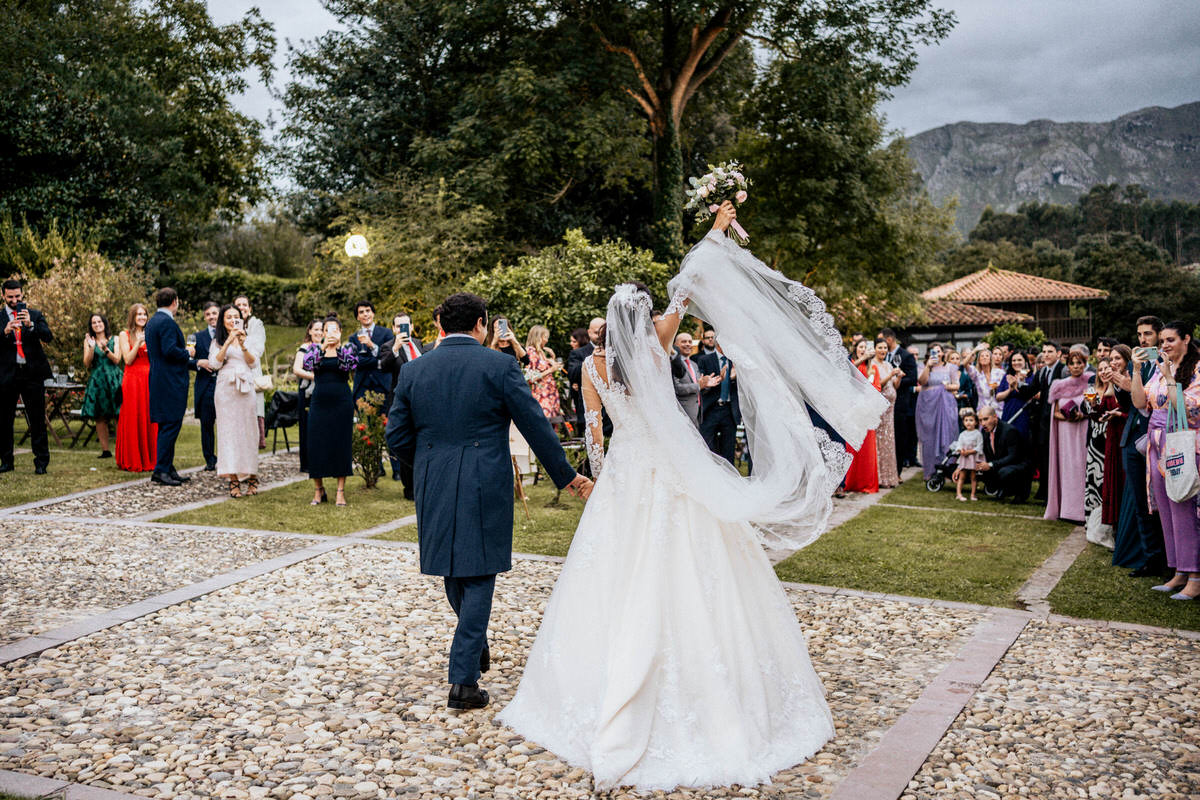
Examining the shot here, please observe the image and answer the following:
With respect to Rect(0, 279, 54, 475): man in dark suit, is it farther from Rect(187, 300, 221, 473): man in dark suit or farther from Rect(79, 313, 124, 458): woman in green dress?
Rect(187, 300, 221, 473): man in dark suit

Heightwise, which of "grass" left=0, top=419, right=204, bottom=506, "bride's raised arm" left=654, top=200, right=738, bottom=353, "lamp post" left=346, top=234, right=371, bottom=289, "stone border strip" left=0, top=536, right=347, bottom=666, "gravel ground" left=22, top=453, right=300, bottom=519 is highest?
"lamp post" left=346, top=234, right=371, bottom=289

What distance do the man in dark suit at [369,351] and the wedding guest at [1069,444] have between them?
7236 millimetres

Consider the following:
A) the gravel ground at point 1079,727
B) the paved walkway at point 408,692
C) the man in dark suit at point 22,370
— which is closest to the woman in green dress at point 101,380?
the man in dark suit at point 22,370

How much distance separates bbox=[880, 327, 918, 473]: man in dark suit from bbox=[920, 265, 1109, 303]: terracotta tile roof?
37.9 metres

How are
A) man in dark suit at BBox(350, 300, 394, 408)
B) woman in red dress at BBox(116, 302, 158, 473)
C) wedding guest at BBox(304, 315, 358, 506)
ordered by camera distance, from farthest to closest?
woman in red dress at BBox(116, 302, 158, 473), man in dark suit at BBox(350, 300, 394, 408), wedding guest at BBox(304, 315, 358, 506)

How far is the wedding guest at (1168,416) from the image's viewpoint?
20.9 ft

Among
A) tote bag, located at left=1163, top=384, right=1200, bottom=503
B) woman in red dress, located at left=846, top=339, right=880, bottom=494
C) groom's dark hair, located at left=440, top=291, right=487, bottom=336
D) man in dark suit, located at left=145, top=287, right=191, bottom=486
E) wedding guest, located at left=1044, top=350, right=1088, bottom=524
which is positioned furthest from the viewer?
woman in red dress, located at left=846, top=339, right=880, bottom=494

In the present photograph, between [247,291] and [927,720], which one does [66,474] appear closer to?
[927,720]

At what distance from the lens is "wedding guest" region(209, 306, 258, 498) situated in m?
10.4

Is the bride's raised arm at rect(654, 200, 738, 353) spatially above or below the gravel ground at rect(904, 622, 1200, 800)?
above

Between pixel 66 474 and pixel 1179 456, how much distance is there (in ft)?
39.1

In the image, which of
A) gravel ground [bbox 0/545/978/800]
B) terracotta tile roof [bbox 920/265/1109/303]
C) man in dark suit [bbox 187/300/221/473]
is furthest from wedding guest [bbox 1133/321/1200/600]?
terracotta tile roof [bbox 920/265/1109/303]

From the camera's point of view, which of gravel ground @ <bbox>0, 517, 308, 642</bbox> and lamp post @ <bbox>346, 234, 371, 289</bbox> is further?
lamp post @ <bbox>346, 234, 371, 289</bbox>

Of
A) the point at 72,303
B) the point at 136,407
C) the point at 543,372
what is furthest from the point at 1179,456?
the point at 72,303
